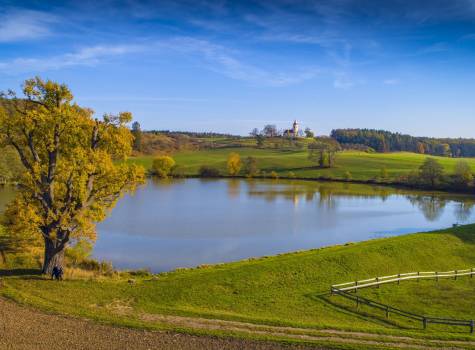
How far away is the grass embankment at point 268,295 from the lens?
1917 centimetres

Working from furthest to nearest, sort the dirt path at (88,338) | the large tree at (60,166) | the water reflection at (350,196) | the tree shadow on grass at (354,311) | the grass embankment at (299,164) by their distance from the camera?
the grass embankment at (299,164) < the water reflection at (350,196) < the large tree at (60,166) < the tree shadow on grass at (354,311) < the dirt path at (88,338)

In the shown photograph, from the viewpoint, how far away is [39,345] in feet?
49.7

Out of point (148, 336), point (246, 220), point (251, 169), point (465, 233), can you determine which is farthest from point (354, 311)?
point (251, 169)

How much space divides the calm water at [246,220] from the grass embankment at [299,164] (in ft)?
93.2

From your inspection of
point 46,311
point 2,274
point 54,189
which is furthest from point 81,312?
point 54,189

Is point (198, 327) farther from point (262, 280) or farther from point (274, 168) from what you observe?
point (274, 168)

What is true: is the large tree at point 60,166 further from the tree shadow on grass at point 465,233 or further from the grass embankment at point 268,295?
the tree shadow on grass at point 465,233

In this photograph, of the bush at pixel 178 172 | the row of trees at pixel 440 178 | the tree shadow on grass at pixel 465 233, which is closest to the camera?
the tree shadow on grass at pixel 465 233

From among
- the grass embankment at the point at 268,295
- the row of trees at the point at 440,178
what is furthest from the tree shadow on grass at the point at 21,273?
the row of trees at the point at 440,178

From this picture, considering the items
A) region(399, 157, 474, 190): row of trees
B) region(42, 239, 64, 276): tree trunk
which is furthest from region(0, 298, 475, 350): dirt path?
region(399, 157, 474, 190): row of trees

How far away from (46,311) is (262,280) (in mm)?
12053

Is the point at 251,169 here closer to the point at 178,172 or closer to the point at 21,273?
the point at 178,172

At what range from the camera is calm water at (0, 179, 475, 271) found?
37156mm

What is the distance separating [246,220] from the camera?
174ft
